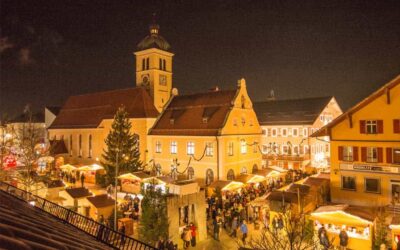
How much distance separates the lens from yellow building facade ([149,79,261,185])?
122 feet

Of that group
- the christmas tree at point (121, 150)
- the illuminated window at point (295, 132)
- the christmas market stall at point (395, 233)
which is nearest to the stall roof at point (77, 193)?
the christmas tree at point (121, 150)

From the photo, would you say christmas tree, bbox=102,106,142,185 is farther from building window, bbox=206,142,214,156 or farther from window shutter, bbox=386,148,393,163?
window shutter, bbox=386,148,393,163

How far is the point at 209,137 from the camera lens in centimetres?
3766

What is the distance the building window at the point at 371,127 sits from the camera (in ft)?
83.4

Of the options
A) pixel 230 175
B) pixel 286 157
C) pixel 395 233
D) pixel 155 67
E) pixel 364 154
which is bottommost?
pixel 395 233

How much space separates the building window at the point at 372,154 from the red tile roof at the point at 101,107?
29.1 m

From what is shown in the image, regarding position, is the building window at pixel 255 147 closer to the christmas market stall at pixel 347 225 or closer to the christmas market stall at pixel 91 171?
the christmas market stall at pixel 91 171

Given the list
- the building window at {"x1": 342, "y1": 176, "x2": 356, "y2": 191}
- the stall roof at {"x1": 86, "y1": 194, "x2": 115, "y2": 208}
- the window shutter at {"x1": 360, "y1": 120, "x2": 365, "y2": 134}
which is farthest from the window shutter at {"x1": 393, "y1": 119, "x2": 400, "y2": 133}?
the stall roof at {"x1": 86, "y1": 194, "x2": 115, "y2": 208}

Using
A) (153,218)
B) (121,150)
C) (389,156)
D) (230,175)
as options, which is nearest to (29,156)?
(121,150)

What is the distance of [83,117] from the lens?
56531 millimetres

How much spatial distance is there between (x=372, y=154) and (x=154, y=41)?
128 feet

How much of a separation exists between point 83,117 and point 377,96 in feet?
154

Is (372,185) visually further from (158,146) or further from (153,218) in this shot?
(158,146)


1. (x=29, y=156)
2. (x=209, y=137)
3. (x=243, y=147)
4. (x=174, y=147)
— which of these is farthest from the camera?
(x=174, y=147)
